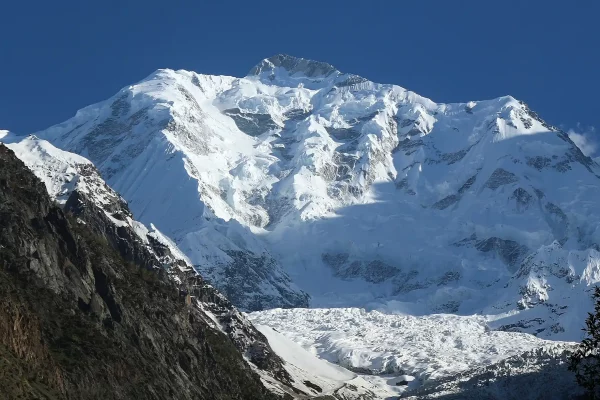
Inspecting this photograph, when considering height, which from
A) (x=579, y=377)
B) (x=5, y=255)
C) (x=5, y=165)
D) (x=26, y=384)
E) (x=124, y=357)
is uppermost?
(x=5, y=165)

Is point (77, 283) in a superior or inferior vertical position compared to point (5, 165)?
inferior

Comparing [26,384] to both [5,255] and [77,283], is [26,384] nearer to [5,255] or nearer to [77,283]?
[5,255]

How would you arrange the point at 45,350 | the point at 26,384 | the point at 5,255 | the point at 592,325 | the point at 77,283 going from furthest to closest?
the point at 77,283, the point at 5,255, the point at 45,350, the point at 26,384, the point at 592,325

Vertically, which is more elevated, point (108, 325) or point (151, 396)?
point (108, 325)

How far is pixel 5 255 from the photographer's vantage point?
168625mm

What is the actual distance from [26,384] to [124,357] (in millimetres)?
40768

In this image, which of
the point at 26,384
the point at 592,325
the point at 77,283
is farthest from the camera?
the point at 77,283

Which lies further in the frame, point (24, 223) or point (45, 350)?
point (24, 223)

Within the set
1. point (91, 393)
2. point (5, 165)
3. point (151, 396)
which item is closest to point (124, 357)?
point (151, 396)

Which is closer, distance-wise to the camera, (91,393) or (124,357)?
(91,393)

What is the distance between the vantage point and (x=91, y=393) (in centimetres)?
15712

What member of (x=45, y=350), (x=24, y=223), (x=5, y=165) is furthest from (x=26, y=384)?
(x=5, y=165)

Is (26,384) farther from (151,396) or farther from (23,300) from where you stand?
(151,396)

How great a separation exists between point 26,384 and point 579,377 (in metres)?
77.8
